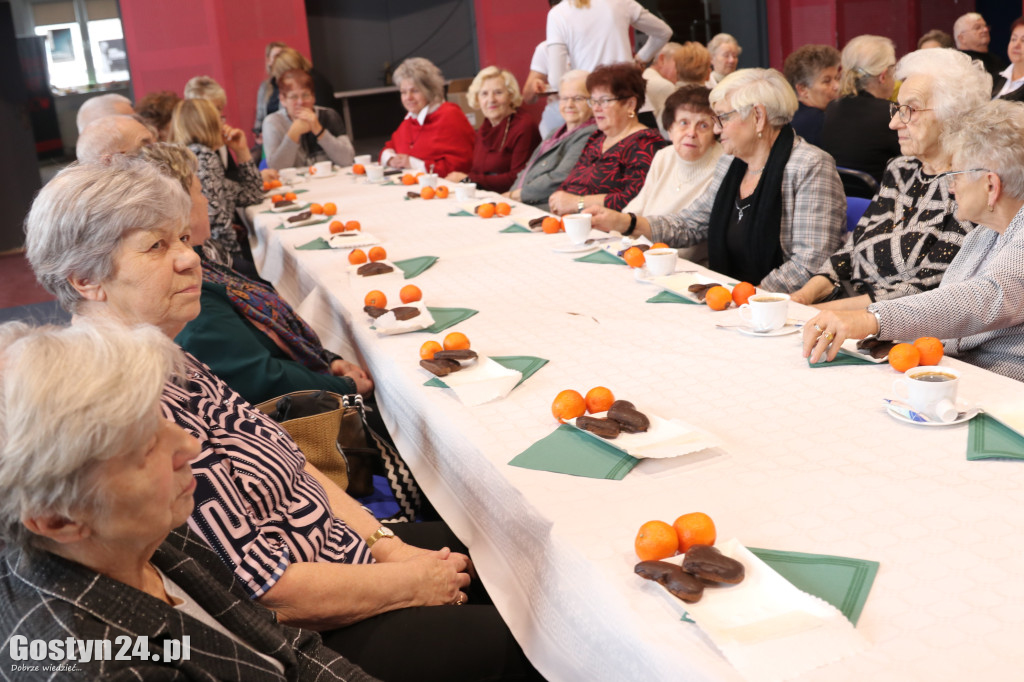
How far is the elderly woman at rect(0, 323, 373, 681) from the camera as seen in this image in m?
0.81

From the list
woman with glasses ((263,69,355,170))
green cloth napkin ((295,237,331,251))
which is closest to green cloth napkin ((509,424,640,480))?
green cloth napkin ((295,237,331,251))

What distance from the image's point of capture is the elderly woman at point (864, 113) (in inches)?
151

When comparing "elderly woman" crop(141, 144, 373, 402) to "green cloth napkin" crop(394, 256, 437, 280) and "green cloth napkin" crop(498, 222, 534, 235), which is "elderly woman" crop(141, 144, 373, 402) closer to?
"green cloth napkin" crop(394, 256, 437, 280)

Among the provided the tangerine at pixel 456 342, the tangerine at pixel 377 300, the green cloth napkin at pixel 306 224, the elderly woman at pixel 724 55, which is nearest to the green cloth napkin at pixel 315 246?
the green cloth napkin at pixel 306 224

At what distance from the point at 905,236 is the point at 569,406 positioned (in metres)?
1.40

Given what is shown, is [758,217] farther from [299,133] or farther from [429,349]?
[299,133]

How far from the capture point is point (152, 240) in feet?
5.04

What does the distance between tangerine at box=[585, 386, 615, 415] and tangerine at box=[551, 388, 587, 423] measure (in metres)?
0.01

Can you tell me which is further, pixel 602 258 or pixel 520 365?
pixel 602 258

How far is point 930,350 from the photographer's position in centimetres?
150

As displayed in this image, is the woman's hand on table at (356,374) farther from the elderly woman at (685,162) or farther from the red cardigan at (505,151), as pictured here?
the red cardigan at (505,151)

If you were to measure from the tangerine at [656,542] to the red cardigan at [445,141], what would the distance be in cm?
466

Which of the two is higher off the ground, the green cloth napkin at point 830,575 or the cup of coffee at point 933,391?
the cup of coffee at point 933,391

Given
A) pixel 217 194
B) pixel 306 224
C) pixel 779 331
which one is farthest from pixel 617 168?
pixel 779 331
